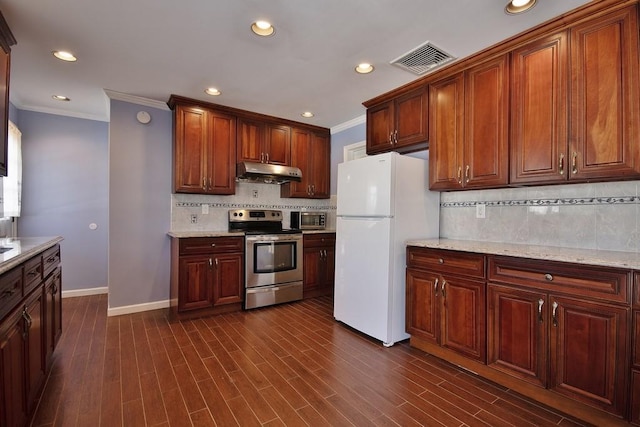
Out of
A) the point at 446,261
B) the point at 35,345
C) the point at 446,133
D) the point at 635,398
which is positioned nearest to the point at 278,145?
the point at 446,133

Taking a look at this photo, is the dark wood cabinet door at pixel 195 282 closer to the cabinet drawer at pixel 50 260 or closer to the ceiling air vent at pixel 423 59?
the cabinet drawer at pixel 50 260

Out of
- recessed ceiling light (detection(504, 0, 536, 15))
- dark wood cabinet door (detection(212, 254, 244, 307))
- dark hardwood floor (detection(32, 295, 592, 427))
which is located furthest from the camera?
dark wood cabinet door (detection(212, 254, 244, 307))

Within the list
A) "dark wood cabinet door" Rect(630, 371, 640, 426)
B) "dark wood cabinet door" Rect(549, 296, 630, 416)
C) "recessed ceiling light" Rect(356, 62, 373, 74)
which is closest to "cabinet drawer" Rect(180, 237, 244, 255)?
"recessed ceiling light" Rect(356, 62, 373, 74)

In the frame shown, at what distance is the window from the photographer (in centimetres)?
329

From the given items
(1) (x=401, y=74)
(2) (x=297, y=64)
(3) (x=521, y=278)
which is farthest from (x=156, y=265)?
(3) (x=521, y=278)

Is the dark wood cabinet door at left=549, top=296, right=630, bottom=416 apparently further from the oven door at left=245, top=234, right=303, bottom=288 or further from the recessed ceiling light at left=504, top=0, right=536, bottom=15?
the oven door at left=245, top=234, right=303, bottom=288

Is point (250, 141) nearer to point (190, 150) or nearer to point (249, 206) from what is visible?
point (190, 150)

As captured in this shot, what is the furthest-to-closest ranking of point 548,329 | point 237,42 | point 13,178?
point 13,178 < point 237,42 < point 548,329

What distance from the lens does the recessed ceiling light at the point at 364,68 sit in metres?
2.65

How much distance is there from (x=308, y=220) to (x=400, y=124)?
199 cm

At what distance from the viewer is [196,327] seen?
306cm

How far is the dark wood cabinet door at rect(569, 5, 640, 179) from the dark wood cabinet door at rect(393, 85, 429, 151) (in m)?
1.10

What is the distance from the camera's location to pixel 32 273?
1.72 m

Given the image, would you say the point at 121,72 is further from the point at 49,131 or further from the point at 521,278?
the point at 521,278
